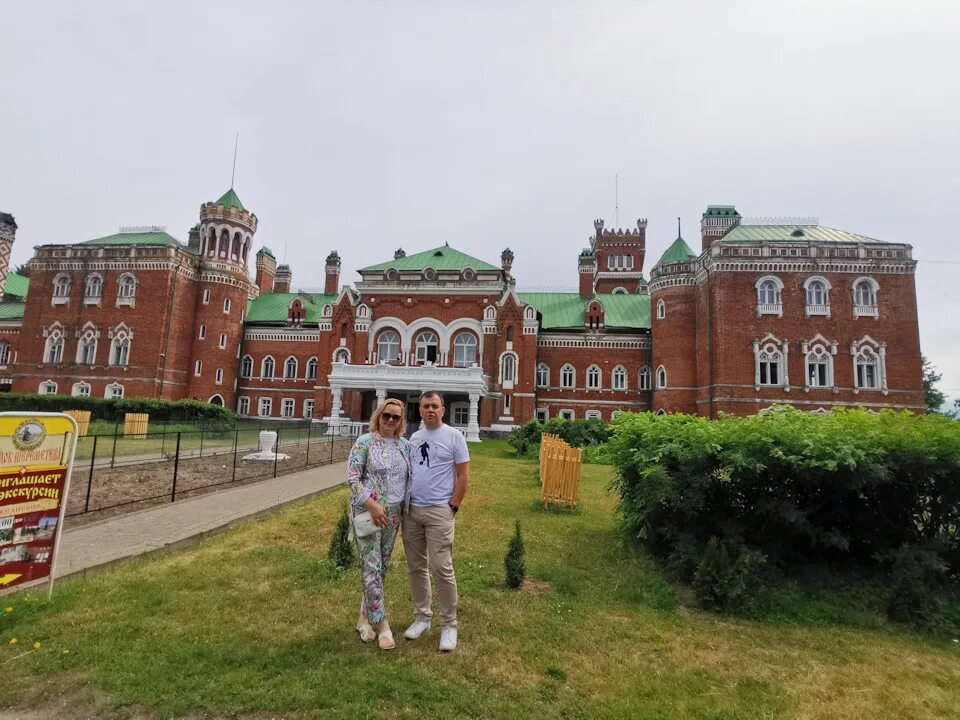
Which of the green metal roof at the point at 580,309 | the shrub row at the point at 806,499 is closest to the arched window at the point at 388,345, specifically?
the green metal roof at the point at 580,309

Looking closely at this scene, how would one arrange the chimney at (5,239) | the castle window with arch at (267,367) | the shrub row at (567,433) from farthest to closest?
the chimney at (5,239) < the castle window with arch at (267,367) < the shrub row at (567,433)

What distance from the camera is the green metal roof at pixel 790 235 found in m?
35.0

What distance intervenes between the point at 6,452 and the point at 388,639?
4236mm

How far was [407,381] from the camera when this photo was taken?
35500mm

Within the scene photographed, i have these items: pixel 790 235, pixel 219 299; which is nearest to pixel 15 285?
pixel 219 299

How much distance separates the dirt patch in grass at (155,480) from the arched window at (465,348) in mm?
20242

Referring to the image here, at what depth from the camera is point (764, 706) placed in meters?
3.91

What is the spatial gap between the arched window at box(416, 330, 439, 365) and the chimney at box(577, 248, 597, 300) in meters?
15.2

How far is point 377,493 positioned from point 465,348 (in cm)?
3486

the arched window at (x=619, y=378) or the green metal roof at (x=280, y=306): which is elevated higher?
the green metal roof at (x=280, y=306)

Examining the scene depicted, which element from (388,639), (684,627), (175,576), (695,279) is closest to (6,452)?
(175,576)

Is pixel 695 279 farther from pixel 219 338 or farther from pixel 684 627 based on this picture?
pixel 219 338

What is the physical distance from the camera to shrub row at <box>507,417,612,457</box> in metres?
25.3

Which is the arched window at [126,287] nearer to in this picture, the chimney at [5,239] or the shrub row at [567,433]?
the chimney at [5,239]
